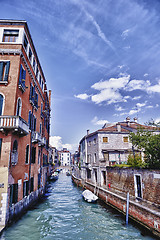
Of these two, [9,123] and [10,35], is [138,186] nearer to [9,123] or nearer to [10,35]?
[9,123]

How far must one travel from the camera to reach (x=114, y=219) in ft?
36.7

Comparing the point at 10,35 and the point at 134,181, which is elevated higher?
the point at 10,35

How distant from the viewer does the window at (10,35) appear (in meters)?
11.4

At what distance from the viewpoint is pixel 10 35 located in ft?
37.8

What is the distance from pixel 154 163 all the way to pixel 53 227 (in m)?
8.12

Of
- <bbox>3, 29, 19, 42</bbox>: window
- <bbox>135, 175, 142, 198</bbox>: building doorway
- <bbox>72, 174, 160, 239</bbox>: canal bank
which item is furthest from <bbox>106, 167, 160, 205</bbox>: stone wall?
<bbox>3, 29, 19, 42</bbox>: window

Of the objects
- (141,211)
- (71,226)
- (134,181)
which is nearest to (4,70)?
(71,226)

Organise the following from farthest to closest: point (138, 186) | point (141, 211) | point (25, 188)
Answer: point (25, 188) < point (138, 186) < point (141, 211)

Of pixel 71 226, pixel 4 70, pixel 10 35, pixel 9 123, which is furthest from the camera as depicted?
pixel 10 35

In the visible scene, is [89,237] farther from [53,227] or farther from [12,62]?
[12,62]

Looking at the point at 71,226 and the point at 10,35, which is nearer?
the point at 71,226

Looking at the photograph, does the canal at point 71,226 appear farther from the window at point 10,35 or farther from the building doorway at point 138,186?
the window at point 10,35

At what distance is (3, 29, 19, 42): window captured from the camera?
11422mm

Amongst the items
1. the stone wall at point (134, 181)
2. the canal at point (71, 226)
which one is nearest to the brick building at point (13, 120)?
the canal at point (71, 226)
